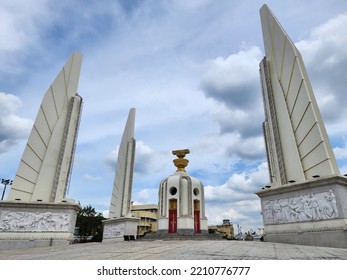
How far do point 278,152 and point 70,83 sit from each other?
49.8ft

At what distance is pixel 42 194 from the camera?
14211 mm

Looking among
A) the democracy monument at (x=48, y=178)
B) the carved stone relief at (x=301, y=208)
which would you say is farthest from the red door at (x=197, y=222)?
the democracy monument at (x=48, y=178)

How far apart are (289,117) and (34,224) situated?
15.8 m

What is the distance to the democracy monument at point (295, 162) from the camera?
32.7 feet

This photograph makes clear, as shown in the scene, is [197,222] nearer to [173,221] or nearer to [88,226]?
[173,221]

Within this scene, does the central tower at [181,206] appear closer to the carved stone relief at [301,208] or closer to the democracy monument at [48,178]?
the democracy monument at [48,178]

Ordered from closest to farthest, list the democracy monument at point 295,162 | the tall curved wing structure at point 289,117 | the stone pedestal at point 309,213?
the stone pedestal at point 309,213
the democracy monument at point 295,162
the tall curved wing structure at point 289,117

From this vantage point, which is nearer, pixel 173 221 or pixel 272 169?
pixel 272 169

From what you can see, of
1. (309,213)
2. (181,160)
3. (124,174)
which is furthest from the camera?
(181,160)

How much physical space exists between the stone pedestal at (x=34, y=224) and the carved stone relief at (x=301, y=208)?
11.5 metres

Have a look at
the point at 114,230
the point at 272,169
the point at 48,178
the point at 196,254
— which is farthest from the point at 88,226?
the point at 196,254

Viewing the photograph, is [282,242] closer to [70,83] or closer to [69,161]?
[69,161]

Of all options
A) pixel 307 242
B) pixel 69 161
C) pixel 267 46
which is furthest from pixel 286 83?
pixel 69 161

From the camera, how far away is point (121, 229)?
1970 cm
